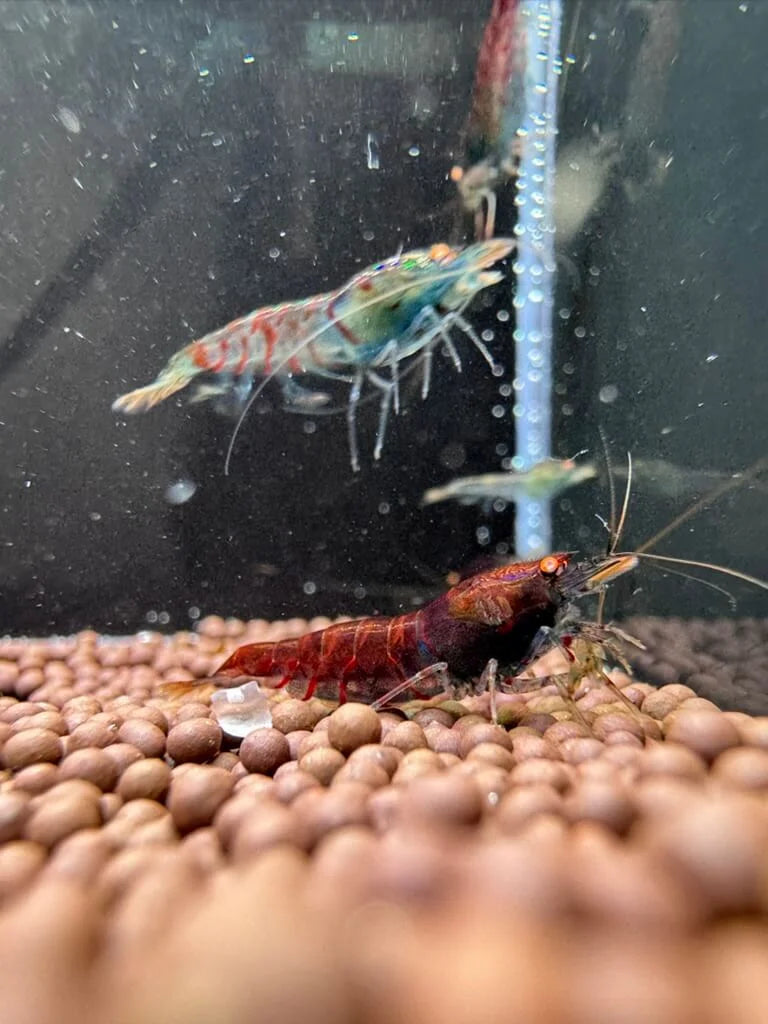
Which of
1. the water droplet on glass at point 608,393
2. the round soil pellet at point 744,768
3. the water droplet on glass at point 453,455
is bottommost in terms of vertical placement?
the round soil pellet at point 744,768

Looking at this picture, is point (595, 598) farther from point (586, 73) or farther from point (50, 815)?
point (586, 73)

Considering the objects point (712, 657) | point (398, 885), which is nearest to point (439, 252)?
point (712, 657)

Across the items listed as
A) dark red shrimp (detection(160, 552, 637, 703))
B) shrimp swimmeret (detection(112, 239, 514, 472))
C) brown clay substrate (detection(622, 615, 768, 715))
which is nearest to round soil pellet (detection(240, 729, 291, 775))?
dark red shrimp (detection(160, 552, 637, 703))

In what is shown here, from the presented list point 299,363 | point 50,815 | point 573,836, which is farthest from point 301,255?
point 573,836

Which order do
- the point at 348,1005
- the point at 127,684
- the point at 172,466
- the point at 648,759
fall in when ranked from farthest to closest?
the point at 172,466
the point at 127,684
the point at 648,759
the point at 348,1005

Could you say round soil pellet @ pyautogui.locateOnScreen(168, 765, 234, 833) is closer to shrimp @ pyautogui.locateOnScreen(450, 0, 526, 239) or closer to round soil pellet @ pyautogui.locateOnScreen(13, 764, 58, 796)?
round soil pellet @ pyautogui.locateOnScreen(13, 764, 58, 796)

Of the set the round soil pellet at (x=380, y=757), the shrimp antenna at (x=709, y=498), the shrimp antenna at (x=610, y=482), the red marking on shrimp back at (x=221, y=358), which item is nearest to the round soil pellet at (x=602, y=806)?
the round soil pellet at (x=380, y=757)

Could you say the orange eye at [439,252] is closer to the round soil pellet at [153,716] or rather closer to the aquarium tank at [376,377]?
the aquarium tank at [376,377]
